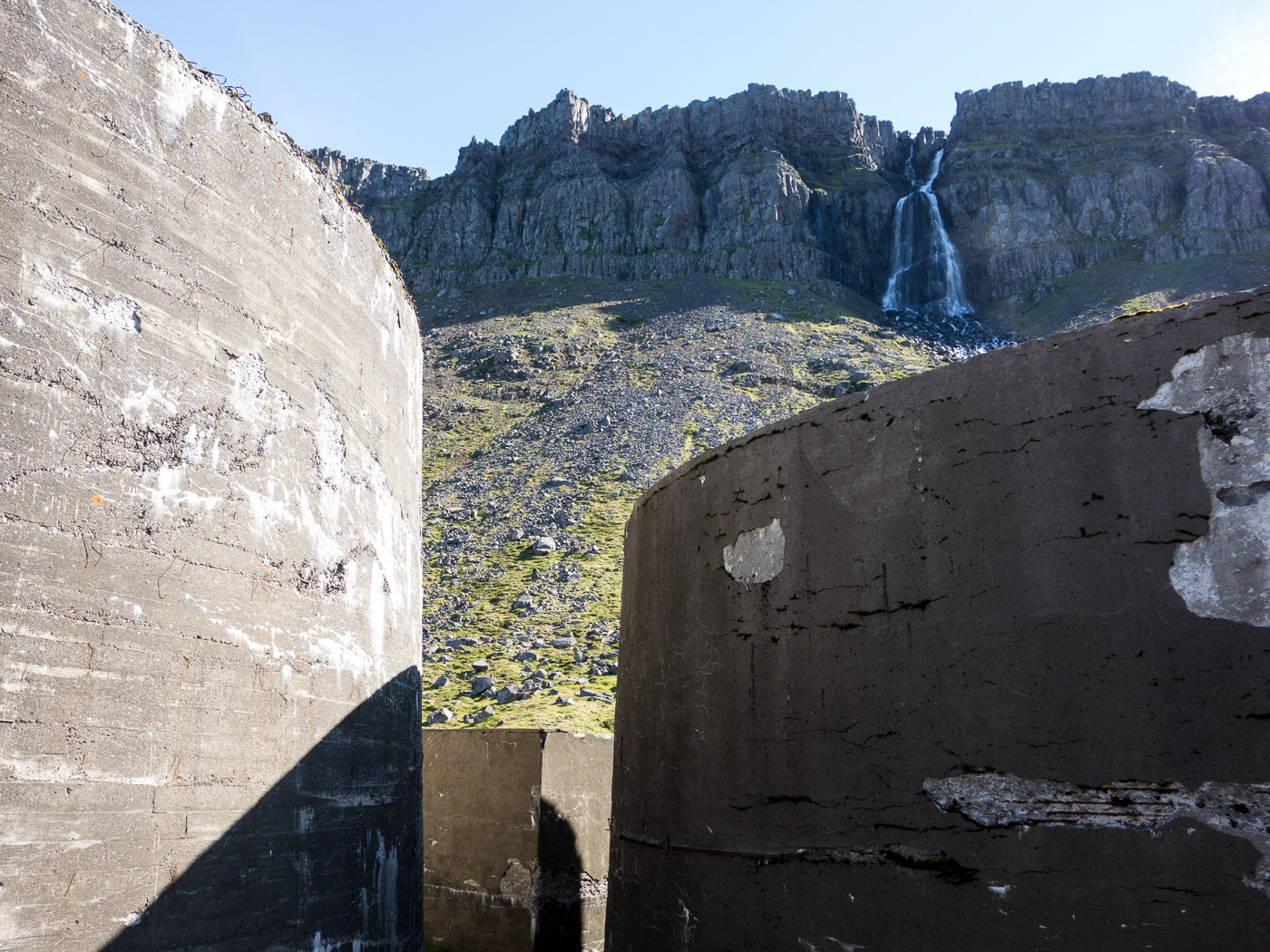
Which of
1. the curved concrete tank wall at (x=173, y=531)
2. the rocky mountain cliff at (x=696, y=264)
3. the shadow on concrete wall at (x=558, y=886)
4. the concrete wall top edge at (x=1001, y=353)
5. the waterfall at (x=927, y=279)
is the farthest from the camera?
the waterfall at (x=927, y=279)

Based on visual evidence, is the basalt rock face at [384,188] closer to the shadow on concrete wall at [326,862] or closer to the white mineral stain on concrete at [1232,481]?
the shadow on concrete wall at [326,862]

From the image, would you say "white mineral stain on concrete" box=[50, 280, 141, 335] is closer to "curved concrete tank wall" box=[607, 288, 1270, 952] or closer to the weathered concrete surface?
"curved concrete tank wall" box=[607, 288, 1270, 952]

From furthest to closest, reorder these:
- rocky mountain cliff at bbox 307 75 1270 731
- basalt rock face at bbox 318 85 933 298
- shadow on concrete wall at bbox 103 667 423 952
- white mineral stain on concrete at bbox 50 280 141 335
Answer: basalt rock face at bbox 318 85 933 298, rocky mountain cliff at bbox 307 75 1270 731, shadow on concrete wall at bbox 103 667 423 952, white mineral stain on concrete at bbox 50 280 141 335

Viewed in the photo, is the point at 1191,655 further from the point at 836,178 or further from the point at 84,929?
the point at 836,178

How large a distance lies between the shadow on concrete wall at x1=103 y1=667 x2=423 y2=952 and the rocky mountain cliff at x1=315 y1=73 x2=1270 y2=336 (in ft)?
172

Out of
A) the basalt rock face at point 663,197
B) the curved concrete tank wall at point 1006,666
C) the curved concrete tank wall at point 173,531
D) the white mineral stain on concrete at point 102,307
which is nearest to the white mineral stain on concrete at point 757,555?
the curved concrete tank wall at point 1006,666

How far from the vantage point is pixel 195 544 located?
354 cm

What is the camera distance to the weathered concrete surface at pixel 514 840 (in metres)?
8.37

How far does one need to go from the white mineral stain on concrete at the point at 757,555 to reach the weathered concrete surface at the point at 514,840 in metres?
4.81

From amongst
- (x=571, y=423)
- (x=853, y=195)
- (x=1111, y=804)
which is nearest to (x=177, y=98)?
(x=1111, y=804)

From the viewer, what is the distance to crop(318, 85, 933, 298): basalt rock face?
6300cm

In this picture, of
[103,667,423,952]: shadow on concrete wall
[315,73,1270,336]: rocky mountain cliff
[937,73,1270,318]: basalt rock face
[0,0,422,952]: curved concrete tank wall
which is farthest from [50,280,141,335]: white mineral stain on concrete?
[937,73,1270,318]: basalt rock face

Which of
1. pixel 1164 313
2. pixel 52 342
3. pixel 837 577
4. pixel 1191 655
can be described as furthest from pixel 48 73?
pixel 1191 655

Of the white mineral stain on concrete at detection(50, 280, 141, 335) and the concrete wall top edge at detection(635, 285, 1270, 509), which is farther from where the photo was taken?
the white mineral stain on concrete at detection(50, 280, 141, 335)
